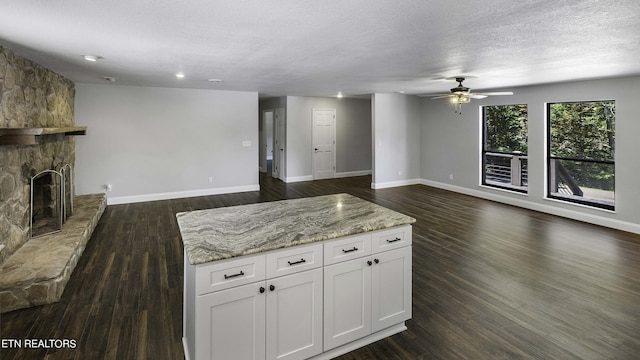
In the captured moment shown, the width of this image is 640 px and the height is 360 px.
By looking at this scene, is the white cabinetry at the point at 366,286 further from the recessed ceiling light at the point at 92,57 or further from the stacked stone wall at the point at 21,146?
the recessed ceiling light at the point at 92,57

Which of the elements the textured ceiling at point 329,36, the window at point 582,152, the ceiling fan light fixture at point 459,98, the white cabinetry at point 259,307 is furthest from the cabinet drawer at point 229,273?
the window at point 582,152

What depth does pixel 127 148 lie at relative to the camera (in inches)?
261

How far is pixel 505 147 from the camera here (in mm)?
7047

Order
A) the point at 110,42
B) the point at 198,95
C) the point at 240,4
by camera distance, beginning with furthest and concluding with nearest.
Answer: the point at 198,95 < the point at 110,42 < the point at 240,4

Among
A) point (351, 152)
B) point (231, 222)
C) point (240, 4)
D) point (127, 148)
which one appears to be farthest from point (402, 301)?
point (351, 152)

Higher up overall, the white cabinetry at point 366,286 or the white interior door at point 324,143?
the white interior door at point 324,143

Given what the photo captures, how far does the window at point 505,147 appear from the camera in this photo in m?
6.75

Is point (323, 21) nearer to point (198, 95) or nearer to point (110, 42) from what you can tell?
point (110, 42)

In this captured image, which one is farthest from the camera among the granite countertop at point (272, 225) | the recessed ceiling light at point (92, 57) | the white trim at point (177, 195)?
the white trim at point (177, 195)

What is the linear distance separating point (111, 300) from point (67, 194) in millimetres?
2916

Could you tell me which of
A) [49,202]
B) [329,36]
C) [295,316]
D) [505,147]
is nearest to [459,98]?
[505,147]

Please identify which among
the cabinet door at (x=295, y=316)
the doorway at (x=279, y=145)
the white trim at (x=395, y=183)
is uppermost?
the doorway at (x=279, y=145)

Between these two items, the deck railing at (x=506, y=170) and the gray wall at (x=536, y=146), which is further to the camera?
the deck railing at (x=506, y=170)

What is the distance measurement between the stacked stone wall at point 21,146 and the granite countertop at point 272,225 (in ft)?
5.98
